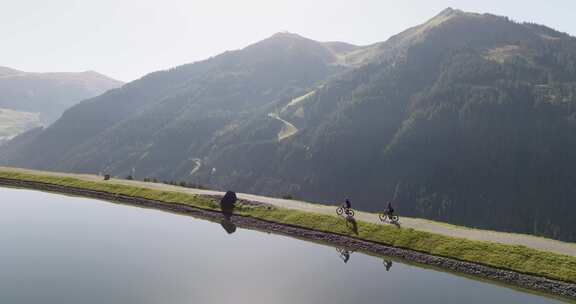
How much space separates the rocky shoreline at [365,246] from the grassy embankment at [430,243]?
77 cm

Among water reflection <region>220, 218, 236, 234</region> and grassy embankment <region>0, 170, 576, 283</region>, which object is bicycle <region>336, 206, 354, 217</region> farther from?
water reflection <region>220, 218, 236, 234</region>

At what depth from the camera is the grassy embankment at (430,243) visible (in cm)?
4819

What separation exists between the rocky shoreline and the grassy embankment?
2.52 ft

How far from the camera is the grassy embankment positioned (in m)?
48.2

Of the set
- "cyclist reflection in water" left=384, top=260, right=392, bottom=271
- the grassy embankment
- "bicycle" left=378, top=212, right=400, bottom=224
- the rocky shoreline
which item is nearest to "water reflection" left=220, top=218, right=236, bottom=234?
the rocky shoreline

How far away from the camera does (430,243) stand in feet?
186

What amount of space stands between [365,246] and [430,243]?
26.0 feet

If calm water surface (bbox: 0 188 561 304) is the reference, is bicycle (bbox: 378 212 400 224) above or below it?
above

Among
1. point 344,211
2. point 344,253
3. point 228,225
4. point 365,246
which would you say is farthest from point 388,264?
point 228,225

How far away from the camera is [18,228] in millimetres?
64938

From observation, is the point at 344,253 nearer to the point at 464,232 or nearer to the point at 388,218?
the point at 388,218

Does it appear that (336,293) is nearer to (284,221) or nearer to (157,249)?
(157,249)

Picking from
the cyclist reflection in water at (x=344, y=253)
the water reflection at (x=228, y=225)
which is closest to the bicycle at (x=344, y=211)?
Answer: the cyclist reflection in water at (x=344, y=253)

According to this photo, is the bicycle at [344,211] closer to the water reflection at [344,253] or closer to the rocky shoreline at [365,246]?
the rocky shoreline at [365,246]
